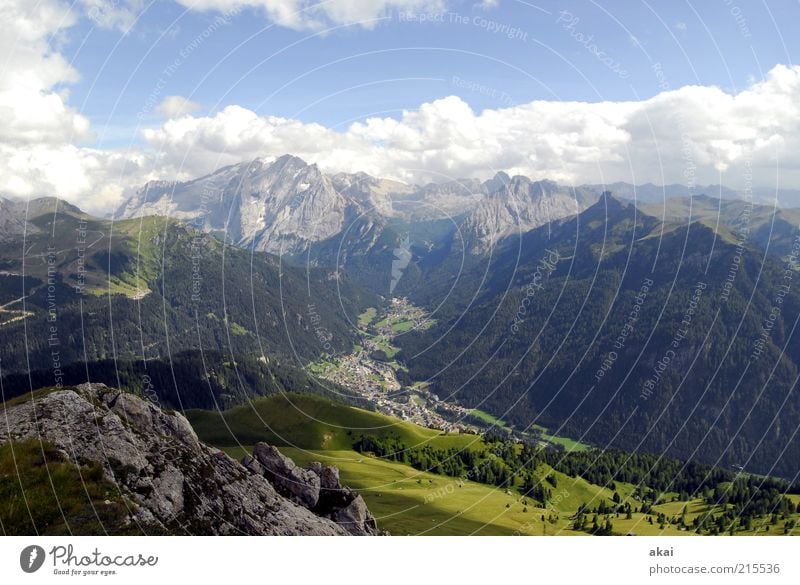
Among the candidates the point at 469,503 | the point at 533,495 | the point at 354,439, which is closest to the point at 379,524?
the point at 469,503

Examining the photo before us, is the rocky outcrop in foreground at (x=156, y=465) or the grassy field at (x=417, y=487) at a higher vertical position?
the rocky outcrop in foreground at (x=156, y=465)

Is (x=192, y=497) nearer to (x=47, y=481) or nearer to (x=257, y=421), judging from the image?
(x=47, y=481)

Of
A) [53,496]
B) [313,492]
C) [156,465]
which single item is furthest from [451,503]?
[53,496]

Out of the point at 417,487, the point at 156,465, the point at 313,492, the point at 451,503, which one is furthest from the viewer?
the point at 417,487

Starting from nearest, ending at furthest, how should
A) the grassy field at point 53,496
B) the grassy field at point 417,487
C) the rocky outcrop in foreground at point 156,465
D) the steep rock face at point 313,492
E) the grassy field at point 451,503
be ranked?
the grassy field at point 53,496 → the rocky outcrop in foreground at point 156,465 → the steep rock face at point 313,492 → the grassy field at point 451,503 → the grassy field at point 417,487

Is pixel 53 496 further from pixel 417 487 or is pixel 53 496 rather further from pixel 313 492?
pixel 417 487

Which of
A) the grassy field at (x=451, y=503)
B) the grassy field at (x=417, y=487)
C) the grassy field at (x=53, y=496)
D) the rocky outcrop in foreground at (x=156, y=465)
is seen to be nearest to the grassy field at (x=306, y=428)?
the grassy field at (x=417, y=487)

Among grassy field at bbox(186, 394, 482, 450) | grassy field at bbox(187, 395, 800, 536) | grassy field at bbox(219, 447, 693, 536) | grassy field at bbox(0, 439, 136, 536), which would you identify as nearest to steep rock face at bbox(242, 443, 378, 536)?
grassy field at bbox(219, 447, 693, 536)

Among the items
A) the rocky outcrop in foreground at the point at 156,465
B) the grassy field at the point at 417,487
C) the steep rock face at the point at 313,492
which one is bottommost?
the grassy field at the point at 417,487

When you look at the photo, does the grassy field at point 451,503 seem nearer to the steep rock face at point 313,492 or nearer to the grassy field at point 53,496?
the steep rock face at point 313,492
